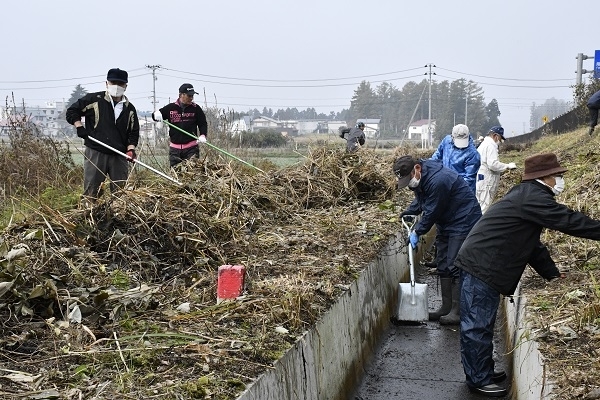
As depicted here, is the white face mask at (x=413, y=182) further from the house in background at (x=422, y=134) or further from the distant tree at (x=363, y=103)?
the distant tree at (x=363, y=103)

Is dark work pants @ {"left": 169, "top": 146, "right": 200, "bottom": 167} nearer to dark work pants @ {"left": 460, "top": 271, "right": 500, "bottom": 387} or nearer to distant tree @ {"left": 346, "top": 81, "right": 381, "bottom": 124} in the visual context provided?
dark work pants @ {"left": 460, "top": 271, "right": 500, "bottom": 387}

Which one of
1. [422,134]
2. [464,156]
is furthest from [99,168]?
[422,134]

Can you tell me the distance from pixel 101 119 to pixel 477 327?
17.4 feet

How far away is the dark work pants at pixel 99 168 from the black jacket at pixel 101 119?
0.28 feet

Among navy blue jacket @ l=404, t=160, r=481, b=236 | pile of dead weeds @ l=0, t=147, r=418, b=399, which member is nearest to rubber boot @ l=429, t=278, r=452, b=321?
navy blue jacket @ l=404, t=160, r=481, b=236

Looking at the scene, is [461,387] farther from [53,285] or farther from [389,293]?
[53,285]

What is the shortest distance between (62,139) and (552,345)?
1052 centimetres

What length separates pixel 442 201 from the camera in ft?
22.1

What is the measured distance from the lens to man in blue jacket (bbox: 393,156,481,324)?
670cm

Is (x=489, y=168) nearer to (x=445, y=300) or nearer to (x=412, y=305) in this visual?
(x=445, y=300)

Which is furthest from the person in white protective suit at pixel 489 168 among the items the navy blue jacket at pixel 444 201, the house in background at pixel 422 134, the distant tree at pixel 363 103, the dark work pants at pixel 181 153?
the distant tree at pixel 363 103

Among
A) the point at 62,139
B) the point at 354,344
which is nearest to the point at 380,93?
the point at 62,139

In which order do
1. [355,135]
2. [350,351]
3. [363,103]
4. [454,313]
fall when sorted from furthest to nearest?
[363,103], [355,135], [454,313], [350,351]

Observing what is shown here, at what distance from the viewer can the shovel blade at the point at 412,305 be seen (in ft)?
24.3
